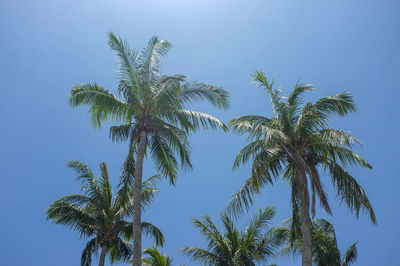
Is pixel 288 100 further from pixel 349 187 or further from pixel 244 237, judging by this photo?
pixel 244 237

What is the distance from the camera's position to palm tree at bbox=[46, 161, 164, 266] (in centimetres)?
2020

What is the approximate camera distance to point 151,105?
1636 cm

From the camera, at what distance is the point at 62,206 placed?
20.0m

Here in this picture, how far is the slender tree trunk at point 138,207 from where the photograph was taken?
13932 mm

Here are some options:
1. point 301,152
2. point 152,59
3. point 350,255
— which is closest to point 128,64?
point 152,59

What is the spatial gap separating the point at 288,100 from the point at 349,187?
4213mm

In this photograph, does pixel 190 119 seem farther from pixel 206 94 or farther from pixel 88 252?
pixel 88 252

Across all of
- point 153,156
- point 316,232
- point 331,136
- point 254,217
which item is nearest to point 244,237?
point 254,217

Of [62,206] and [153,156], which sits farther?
[62,206]

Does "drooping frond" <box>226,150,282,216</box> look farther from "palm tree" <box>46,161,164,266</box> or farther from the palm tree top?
"palm tree" <box>46,161,164,266</box>

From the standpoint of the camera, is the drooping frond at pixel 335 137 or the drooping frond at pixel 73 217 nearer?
the drooping frond at pixel 335 137

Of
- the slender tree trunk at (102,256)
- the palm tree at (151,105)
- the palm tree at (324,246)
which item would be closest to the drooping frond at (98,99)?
the palm tree at (151,105)

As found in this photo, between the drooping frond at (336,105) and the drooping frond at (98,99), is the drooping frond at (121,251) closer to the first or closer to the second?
the drooping frond at (98,99)

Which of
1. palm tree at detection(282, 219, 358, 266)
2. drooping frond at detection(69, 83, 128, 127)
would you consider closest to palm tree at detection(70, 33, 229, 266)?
drooping frond at detection(69, 83, 128, 127)
